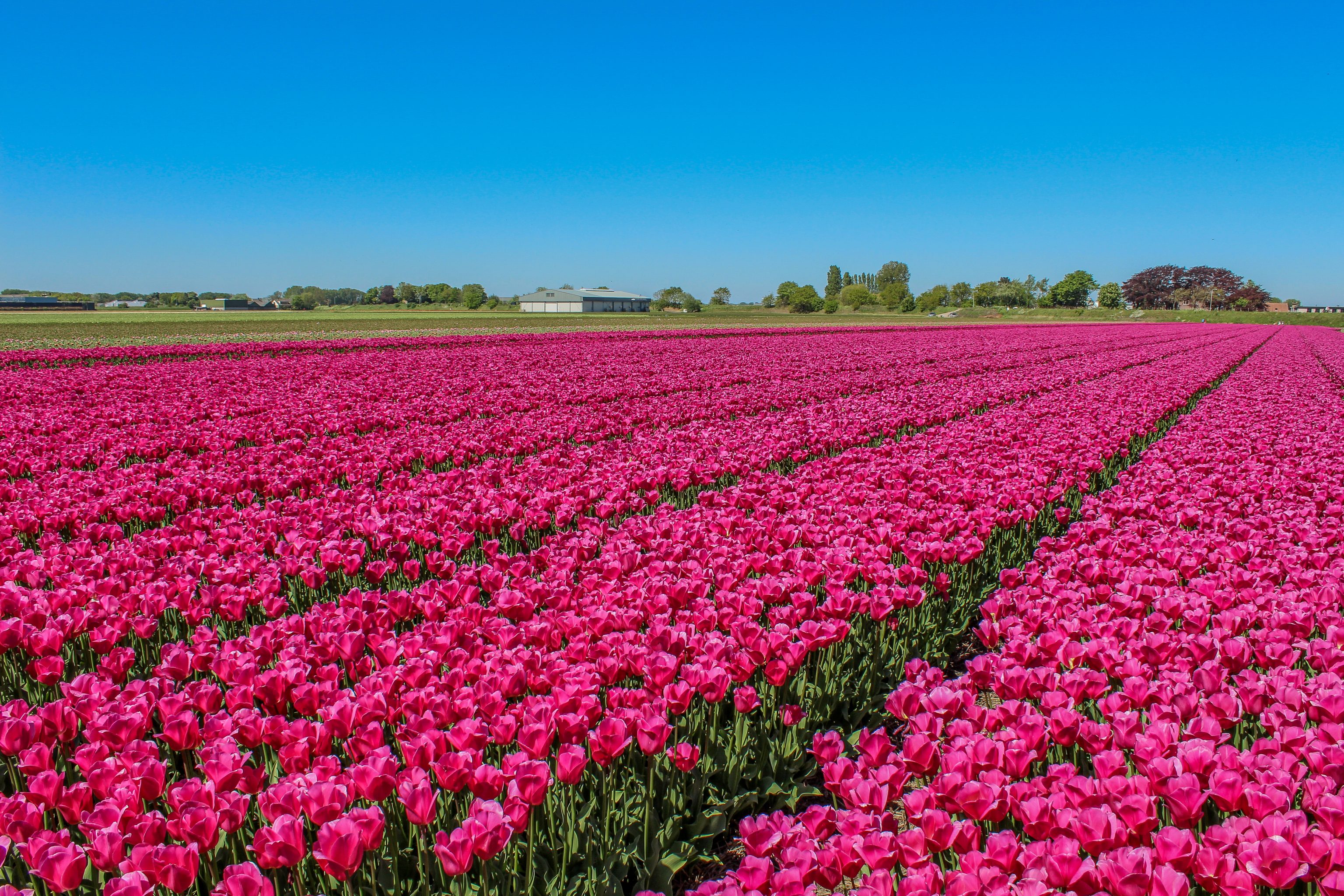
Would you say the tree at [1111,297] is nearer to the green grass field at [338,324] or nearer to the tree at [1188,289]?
the tree at [1188,289]

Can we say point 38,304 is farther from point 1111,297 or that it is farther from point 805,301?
point 1111,297

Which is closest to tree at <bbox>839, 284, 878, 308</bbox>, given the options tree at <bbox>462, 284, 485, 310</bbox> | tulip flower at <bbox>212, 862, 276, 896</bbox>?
tree at <bbox>462, 284, 485, 310</bbox>

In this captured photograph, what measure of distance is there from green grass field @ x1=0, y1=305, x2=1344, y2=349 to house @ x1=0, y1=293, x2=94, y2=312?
11548 millimetres

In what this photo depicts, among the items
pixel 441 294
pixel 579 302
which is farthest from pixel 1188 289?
pixel 441 294

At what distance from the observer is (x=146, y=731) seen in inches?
112

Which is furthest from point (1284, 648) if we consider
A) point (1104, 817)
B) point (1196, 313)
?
point (1196, 313)

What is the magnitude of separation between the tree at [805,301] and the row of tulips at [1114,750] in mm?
147853

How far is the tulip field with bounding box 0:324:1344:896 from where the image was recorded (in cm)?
212

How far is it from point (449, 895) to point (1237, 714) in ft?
8.93

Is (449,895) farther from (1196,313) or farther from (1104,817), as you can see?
(1196,313)

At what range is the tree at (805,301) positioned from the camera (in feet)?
495

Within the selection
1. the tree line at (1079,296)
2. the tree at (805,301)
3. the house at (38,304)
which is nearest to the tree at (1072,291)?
the tree line at (1079,296)

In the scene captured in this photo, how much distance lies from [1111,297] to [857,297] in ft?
171

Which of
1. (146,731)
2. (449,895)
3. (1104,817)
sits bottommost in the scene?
(449,895)
